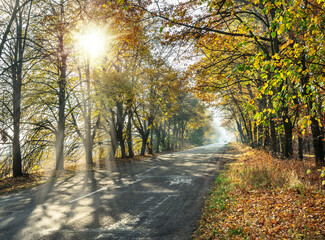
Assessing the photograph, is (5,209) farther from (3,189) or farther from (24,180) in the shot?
(24,180)

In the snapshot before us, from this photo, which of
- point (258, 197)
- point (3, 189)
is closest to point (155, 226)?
point (258, 197)

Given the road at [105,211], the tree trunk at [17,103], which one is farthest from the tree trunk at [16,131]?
the road at [105,211]

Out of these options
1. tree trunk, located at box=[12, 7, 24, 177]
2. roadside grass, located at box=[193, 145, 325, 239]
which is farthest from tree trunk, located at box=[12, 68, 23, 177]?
roadside grass, located at box=[193, 145, 325, 239]

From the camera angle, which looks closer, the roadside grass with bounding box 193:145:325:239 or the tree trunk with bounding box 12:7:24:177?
the roadside grass with bounding box 193:145:325:239

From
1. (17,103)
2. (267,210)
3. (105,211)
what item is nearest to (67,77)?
(17,103)

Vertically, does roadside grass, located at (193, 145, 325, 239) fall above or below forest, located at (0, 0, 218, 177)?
below

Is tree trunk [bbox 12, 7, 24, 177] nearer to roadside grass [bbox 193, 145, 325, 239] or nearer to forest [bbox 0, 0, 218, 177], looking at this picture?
forest [bbox 0, 0, 218, 177]

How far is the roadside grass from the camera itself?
4.24 meters

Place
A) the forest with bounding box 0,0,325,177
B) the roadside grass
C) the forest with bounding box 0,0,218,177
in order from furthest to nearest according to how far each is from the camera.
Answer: the forest with bounding box 0,0,218,177 < the forest with bounding box 0,0,325,177 < the roadside grass

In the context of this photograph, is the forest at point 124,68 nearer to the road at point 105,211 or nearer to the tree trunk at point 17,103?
the tree trunk at point 17,103

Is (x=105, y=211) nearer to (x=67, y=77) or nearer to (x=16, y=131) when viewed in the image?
(x=16, y=131)

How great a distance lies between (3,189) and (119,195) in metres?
6.31

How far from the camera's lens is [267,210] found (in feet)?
17.4

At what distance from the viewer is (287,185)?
672 centimetres
